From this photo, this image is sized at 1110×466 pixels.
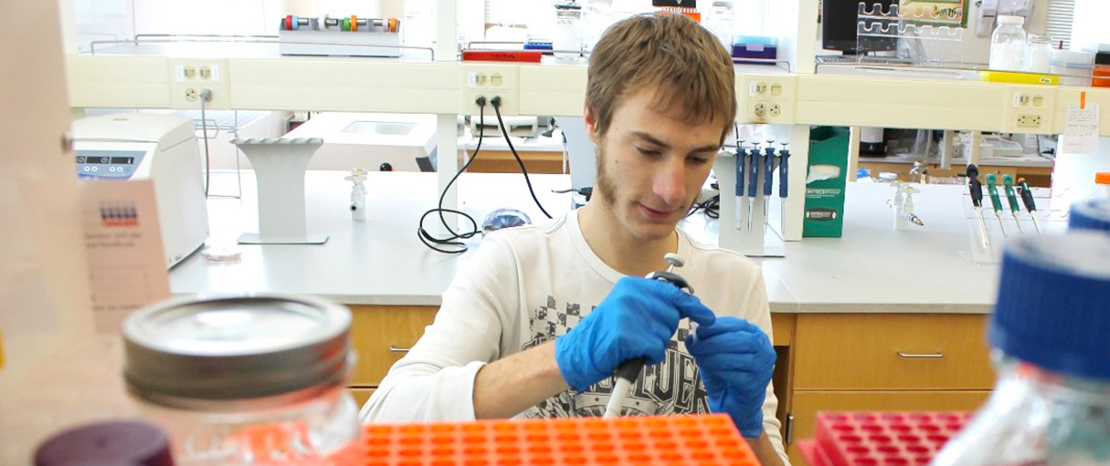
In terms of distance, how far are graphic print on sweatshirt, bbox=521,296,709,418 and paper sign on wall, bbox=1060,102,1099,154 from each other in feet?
4.99

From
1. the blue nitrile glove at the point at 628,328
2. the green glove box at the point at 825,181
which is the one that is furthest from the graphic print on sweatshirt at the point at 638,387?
the green glove box at the point at 825,181

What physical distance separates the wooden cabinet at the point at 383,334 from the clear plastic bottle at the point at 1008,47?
1.67 meters

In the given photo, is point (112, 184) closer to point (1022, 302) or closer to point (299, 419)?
point (299, 419)

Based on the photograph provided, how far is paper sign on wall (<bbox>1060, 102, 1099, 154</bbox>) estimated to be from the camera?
2.29m

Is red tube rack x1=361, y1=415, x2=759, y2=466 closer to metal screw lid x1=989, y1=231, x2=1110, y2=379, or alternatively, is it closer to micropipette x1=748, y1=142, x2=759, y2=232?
metal screw lid x1=989, y1=231, x2=1110, y2=379

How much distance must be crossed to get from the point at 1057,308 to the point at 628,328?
65cm

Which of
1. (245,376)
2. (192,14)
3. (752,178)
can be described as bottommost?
(752,178)

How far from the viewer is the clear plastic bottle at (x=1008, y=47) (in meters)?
2.41

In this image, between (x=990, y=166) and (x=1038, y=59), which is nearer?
(x=1038, y=59)

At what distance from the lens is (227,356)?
332mm

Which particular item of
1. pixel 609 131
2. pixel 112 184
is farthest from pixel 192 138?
pixel 112 184

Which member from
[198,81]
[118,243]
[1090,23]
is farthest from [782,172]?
[118,243]

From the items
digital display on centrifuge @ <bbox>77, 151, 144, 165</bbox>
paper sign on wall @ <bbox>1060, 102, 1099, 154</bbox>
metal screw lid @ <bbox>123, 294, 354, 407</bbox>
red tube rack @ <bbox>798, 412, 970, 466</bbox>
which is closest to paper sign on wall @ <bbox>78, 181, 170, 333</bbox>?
metal screw lid @ <bbox>123, 294, 354, 407</bbox>

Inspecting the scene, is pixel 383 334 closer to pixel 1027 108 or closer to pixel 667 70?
pixel 667 70
